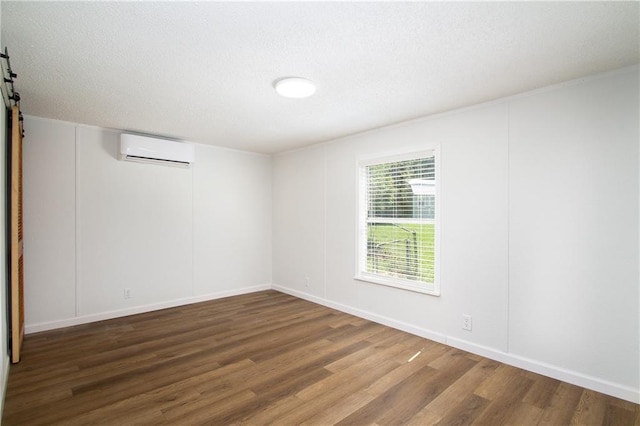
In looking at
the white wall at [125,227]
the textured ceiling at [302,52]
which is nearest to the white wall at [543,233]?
the textured ceiling at [302,52]

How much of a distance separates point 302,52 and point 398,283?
273 centimetres

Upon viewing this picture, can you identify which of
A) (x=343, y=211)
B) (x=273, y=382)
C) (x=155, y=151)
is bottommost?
(x=273, y=382)

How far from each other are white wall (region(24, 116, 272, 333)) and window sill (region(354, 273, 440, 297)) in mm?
2193

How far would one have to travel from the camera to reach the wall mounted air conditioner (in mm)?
3949

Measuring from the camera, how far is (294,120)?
3592 millimetres

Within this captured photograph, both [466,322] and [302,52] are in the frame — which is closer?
[302,52]

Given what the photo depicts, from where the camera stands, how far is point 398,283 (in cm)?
373

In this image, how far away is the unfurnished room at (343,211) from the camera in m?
1.95

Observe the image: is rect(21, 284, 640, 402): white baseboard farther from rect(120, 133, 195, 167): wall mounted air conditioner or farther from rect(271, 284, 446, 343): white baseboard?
rect(120, 133, 195, 167): wall mounted air conditioner

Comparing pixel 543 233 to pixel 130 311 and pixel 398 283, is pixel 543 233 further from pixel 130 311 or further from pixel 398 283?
pixel 130 311

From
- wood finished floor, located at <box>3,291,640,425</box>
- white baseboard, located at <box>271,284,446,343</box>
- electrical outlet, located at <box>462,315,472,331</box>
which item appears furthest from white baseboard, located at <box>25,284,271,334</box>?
electrical outlet, located at <box>462,315,472,331</box>

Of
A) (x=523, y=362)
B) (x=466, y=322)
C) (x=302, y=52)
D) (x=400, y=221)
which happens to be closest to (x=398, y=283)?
(x=400, y=221)

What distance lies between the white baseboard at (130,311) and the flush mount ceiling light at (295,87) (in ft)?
11.3

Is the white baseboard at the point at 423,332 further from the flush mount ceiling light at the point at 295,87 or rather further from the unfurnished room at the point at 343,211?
the flush mount ceiling light at the point at 295,87
